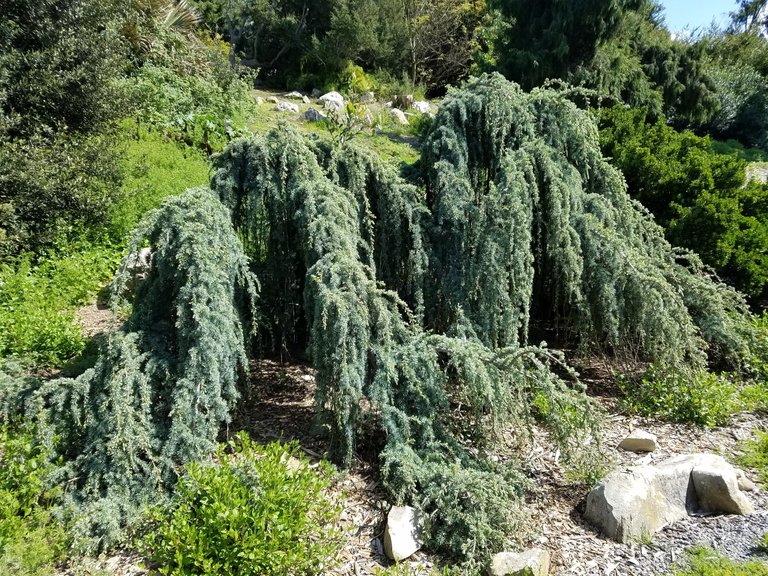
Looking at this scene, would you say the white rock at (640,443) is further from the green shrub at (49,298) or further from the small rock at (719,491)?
the green shrub at (49,298)

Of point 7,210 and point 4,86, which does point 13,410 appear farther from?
point 4,86

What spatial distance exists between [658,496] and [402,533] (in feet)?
5.28

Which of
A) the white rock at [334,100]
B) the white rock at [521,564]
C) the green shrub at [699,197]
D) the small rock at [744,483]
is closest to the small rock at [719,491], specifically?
the small rock at [744,483]

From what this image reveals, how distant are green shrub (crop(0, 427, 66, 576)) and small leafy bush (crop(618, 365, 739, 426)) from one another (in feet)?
13.6

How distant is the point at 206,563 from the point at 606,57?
1495cm

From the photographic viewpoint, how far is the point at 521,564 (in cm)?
296

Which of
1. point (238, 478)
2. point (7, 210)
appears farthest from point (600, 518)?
point (7, 210)

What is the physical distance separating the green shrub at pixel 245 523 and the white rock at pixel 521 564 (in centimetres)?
86

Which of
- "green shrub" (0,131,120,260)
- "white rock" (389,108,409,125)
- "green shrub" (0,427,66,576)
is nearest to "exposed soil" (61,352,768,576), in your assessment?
"green shrub" (0,427,66,576)

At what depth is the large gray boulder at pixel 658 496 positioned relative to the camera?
3.35m

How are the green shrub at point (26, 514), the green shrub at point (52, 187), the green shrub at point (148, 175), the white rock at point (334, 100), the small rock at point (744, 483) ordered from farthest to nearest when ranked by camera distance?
the white rock at point (334, 100) < the green shrub at point (148, 175) < the green shrub at point (52, 187) < the small rock at point (744, 483) < the green shrub at point (26, 514)

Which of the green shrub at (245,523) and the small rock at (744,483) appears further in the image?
the small rock at (744,483)

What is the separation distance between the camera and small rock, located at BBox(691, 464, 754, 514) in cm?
352

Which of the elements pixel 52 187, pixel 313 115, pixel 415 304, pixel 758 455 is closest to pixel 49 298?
pixel 52 187
